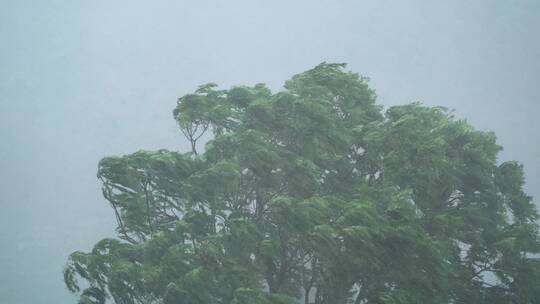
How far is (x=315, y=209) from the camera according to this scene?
11750 millimetres

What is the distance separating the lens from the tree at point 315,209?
38.2 ft

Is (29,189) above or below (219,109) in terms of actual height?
above

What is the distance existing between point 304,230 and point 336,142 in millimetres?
3168

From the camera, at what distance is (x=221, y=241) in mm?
12531

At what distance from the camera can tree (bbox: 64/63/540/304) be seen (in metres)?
11.6

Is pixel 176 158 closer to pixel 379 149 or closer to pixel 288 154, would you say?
pixel 288 154

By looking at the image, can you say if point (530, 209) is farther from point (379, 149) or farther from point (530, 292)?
point (379, 149)

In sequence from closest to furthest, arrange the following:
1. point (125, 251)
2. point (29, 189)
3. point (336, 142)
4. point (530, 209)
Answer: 1. point (125, 251)
2. point (336, 142)
3. point (530, 209)
4. point (29, 189)

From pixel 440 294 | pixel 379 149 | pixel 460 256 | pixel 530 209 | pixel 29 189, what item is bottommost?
pixel 440 294

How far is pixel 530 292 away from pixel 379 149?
470 cm

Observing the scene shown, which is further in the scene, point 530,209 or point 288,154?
point 530,209

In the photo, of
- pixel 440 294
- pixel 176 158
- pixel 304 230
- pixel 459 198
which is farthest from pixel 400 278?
pixel 176 158

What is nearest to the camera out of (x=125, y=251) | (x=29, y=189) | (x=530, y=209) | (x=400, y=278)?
(x=400, y=278)

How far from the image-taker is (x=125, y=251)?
44.0 feet
